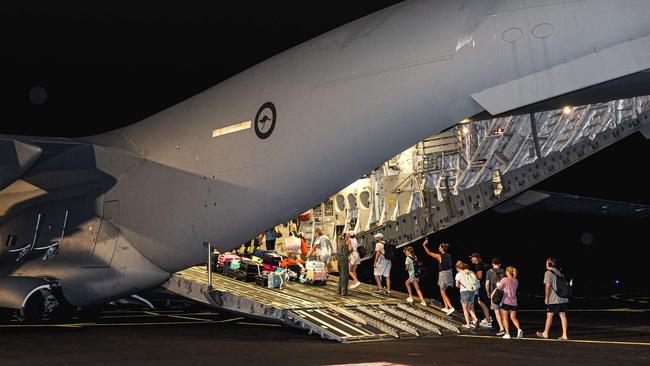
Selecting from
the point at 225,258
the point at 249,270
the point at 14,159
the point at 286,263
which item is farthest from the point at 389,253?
the point at 14,159

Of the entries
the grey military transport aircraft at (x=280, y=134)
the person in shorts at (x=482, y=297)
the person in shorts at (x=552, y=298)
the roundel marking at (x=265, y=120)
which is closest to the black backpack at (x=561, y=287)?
the person in shorts at (x=552, y=298)

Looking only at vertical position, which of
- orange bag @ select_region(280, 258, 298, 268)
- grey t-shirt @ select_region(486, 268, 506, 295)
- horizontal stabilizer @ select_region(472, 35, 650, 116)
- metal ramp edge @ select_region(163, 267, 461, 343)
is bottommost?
metal ramp edge @ select_region(163, 267, 461, 343)

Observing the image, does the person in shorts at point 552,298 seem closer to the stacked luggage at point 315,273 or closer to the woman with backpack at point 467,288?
the woman with backpack at point 467,288

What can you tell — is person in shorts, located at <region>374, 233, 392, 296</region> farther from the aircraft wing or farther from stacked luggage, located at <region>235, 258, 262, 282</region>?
the aircraft wing

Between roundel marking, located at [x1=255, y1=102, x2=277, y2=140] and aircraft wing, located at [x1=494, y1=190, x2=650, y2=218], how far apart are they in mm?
17536

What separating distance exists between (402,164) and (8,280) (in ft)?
43.2

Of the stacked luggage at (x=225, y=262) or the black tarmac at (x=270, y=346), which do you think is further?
the stacked luggage at (x=225, y=262)

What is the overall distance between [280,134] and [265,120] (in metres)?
0.50

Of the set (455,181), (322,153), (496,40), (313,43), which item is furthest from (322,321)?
(455,181)

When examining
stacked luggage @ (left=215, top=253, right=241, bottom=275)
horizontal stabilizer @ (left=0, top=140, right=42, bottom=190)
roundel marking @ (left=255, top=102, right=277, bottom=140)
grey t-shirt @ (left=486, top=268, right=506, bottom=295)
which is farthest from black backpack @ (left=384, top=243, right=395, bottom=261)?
horizontal stabilizer @ (left=0, top=140, right=42, bottom=190)

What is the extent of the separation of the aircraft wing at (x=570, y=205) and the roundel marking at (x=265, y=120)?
57.5 ft

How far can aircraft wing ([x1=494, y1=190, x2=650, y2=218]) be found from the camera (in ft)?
96.0

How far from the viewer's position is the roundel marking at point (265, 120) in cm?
1303

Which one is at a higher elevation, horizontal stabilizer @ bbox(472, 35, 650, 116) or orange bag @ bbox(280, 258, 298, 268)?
horizontal stabilizer @ bbox(472, 35, 650, 116)
